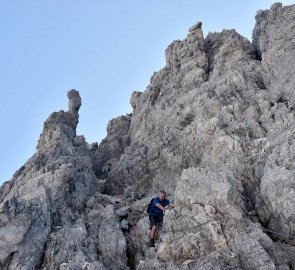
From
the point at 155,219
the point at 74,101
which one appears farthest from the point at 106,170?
the point at 155,219

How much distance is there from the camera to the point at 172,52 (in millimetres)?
48219

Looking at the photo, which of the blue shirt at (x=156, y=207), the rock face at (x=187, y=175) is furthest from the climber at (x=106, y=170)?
the blue shirt at (x=156, y=207)

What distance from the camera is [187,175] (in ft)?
69.7

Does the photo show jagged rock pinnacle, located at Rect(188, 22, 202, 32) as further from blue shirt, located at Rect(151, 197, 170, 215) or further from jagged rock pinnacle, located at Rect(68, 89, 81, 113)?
blue shirt, located at Rect(151, 197, 170, 215)

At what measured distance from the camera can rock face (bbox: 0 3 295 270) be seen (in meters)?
17.9

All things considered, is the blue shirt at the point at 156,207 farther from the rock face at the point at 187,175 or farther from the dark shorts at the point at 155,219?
the rock face at the point at 187,175

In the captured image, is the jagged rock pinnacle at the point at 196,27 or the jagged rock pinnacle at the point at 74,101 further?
the jagged rock pinnacle at the point at 74,101

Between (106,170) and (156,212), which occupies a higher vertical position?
(106,170)

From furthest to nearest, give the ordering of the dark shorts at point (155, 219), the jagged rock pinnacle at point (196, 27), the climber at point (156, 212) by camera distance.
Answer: the jagged rock pinnacle at point (196, 27)
the dark shorts at point (155, 219)
the climber at point (156, 212)

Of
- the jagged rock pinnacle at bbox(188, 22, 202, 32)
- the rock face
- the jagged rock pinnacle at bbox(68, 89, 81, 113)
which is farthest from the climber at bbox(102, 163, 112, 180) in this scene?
the jagged rock pinnacle at bbox(188, 22, 202, 32)

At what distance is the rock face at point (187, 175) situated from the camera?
17.9 m

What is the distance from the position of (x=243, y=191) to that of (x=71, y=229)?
30.8 feet

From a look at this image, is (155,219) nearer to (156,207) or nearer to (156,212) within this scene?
(156,212)

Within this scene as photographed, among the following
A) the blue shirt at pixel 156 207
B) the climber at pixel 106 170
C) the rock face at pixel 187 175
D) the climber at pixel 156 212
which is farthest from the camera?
the climber at pixel 106 170
